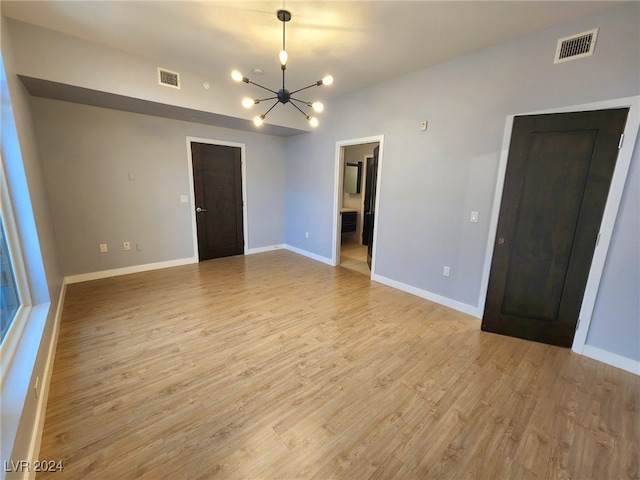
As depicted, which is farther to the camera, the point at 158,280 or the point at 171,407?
the point at 158,280

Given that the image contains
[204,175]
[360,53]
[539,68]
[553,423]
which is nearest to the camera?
[553,423]

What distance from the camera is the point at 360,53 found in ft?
9.09

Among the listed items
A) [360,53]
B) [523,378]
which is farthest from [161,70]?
[523,378]

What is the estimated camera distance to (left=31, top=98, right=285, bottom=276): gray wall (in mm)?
3338

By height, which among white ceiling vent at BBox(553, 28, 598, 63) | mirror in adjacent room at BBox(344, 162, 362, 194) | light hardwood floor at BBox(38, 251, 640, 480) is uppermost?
white ceiling vent at BBox(553, 28, 598, 63)

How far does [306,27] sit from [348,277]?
314 centimetres

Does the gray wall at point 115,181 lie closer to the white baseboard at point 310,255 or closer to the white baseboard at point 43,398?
the white baseboard at point 43,398

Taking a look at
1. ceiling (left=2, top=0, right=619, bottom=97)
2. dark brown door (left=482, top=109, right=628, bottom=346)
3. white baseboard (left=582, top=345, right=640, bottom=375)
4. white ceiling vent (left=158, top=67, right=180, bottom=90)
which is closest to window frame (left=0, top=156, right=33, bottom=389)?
ceiling (left=2, top=0, right=619, bottom=97)

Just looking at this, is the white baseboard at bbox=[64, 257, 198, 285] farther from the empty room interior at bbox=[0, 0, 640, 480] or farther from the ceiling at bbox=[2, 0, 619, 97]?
the ceiling at bbox=[2, 0, 619, 97]

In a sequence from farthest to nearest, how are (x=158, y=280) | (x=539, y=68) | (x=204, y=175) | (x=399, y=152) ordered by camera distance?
(x=204, y=175), (x=158, y=280), (x=399, y=152), (x=539, y=68)

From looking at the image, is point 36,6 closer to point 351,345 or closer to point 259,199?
point 259,199

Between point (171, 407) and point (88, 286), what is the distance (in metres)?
2.84

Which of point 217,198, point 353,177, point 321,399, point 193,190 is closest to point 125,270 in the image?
point 193,190

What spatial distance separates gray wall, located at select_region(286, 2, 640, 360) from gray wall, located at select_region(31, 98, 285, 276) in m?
2.49
